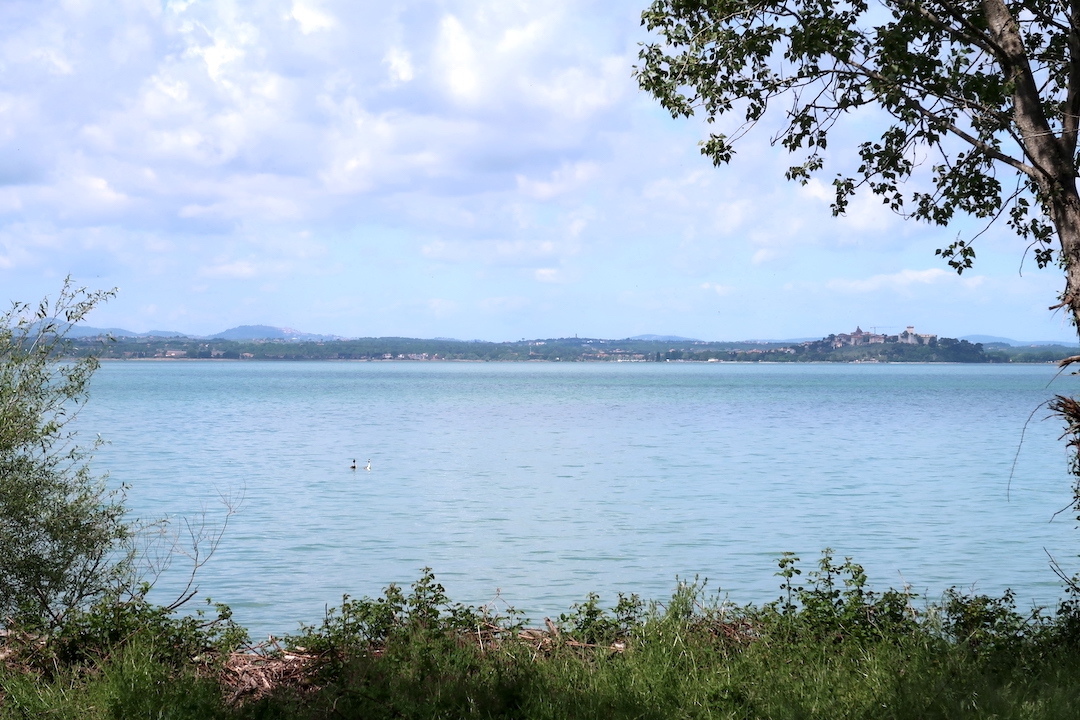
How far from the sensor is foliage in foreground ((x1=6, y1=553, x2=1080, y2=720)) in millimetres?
7750

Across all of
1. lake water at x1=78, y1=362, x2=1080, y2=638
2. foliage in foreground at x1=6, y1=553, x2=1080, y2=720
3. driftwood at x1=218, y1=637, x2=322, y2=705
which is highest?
foliage in foreground at x1=6, y1=553, x2=1080, y2=720

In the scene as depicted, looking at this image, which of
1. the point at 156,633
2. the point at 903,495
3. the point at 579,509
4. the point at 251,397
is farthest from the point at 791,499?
the point at 251,397

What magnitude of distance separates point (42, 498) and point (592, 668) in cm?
744

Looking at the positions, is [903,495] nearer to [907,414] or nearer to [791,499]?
[791,499]

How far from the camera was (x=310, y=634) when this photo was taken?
984 centimetres

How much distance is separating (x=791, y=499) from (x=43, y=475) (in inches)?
970

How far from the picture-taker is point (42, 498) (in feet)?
41.4


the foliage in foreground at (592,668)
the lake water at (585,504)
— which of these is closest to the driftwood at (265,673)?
the foliage in foreground at (592,668)

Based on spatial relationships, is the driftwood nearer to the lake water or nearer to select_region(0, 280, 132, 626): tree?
select_region(0, 280, 132, 626): tree

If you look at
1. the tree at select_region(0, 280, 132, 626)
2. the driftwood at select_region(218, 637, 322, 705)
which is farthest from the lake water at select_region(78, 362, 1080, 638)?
the driftwood at select_region(218, 637, 322, 705)

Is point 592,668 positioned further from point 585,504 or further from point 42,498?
point 585,504

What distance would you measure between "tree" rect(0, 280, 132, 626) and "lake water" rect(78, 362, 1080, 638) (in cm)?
377

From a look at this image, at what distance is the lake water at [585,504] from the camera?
2030cm

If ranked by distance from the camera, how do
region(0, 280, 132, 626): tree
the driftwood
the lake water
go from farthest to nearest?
the lake water < region(0, 280, 132, 626): tree < the driftwood
